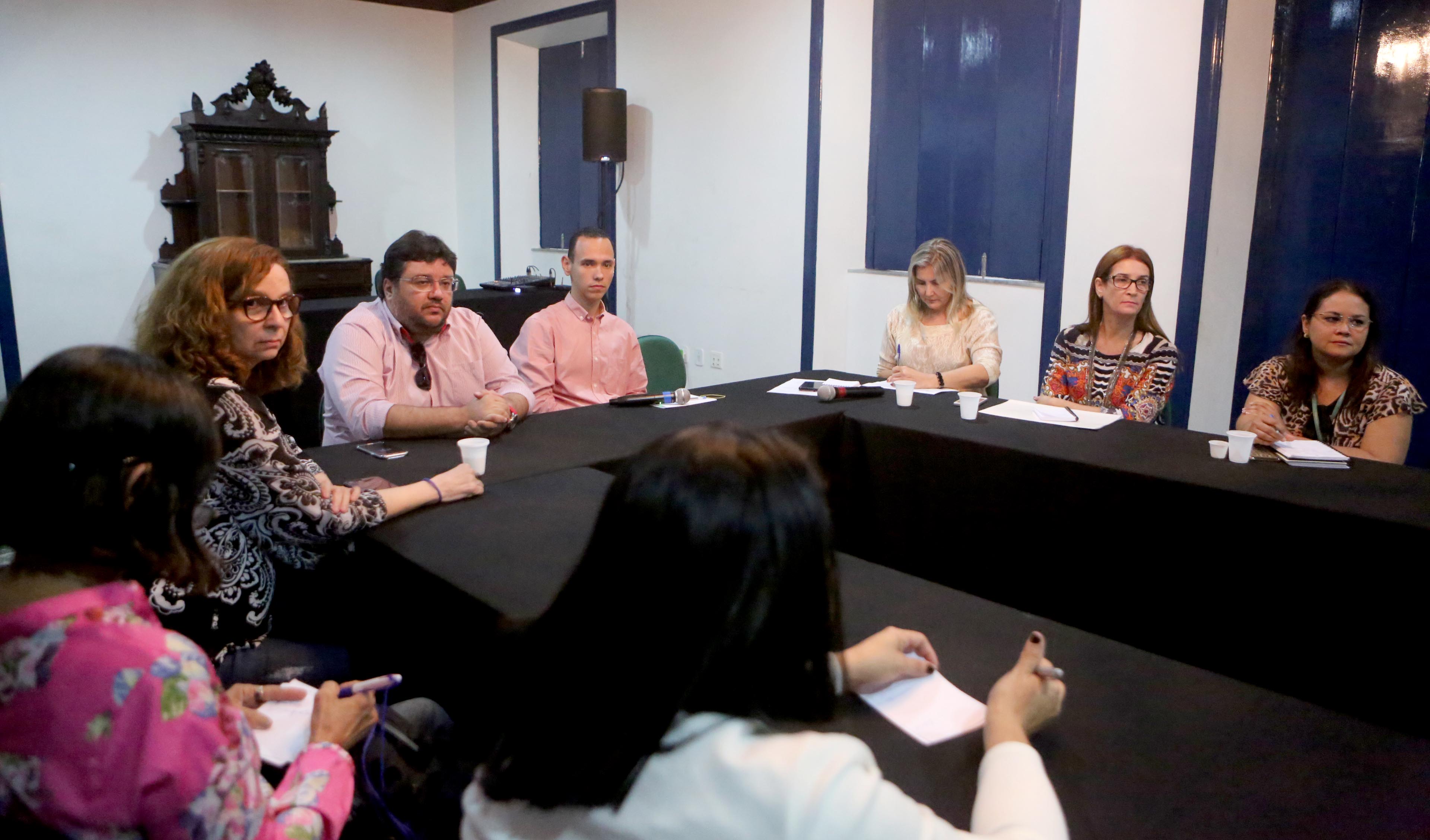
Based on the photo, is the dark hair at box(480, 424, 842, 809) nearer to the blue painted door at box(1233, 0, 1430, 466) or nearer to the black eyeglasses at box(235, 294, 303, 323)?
the black eyeglasses at box(235, 294, 303, 323)

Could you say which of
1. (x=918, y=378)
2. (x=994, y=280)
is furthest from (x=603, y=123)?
(x=918, y=378)

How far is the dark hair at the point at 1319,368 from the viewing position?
2.42 meters

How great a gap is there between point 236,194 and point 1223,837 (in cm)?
614

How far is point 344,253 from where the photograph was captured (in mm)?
6504

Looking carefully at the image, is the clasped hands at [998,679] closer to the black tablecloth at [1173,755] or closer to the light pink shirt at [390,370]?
the black tablecloth at [1173,755]

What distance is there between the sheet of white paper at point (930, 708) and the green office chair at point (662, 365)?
8.48 feet

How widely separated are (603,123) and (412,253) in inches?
127

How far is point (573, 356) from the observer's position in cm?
330

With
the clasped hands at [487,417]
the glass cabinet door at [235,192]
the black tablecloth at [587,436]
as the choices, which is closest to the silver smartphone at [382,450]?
the black tablecloth at [587,436]

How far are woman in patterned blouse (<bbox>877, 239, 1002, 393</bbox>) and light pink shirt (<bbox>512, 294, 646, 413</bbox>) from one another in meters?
0.96

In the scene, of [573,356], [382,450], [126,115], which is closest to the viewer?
[382,450]

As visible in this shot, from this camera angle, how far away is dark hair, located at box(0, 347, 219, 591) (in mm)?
895

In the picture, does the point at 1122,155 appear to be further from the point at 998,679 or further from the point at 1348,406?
the point at 998,679

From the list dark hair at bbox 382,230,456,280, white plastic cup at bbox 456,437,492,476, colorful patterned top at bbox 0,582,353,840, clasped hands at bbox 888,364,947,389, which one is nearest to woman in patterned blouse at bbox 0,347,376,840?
colorful patterned top at bbox 0,582,353,840
